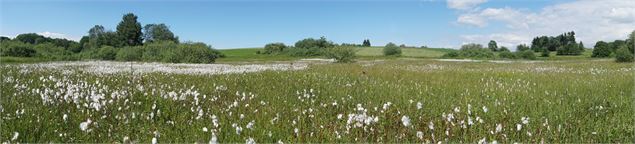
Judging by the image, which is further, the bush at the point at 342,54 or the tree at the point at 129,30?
the tree at the point at 129,30

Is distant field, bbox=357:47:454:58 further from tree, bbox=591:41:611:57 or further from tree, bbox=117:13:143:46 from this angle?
tree, bbox=117:13:143:46

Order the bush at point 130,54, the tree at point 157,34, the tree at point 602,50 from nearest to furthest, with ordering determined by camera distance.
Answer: the bush at point 130,54, the tree at point 157,34, the tree at point 602,50

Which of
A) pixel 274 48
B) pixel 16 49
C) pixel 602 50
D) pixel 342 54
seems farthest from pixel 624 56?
pixel 16 49

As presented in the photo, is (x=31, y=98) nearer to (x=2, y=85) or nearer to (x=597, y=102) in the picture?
(x=2, y=85)

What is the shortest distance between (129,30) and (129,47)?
188 cm

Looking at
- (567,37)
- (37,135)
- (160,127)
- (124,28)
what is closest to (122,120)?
(160,127)

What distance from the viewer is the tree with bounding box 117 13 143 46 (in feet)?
160

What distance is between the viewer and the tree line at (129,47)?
40094mm

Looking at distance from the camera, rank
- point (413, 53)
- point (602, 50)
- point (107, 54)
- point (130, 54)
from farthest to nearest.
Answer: point (413, 53), point (602, 50), point (107, 54), point (130, 54)

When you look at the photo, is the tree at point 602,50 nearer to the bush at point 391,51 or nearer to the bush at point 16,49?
the bush at point 391,51

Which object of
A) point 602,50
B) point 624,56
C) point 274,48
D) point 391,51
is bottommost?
point 624,56

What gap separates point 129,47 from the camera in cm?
5134

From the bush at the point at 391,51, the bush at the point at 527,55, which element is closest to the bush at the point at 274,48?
the bush at the point at 391,51

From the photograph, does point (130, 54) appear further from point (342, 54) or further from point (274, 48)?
point (274, 48)
